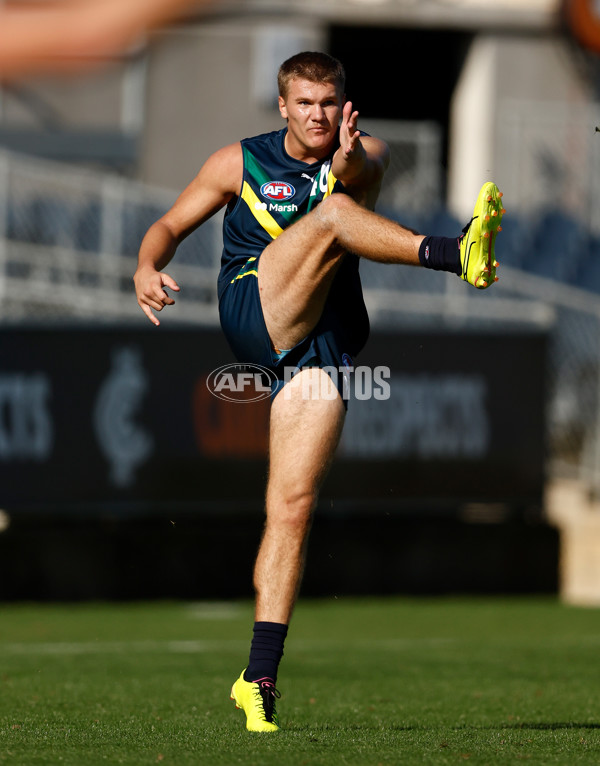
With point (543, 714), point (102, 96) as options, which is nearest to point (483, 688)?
point (543, 714)

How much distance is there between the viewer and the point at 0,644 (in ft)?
28.0

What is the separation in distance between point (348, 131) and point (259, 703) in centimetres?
185

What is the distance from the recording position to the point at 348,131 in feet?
14.6

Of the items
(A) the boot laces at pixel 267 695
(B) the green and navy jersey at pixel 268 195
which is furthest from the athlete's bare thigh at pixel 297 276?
(A) the boot laces at pixel 267 695

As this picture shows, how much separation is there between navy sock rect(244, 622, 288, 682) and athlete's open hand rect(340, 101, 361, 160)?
157 centimetres

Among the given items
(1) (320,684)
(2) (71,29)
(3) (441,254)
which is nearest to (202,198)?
(3) (441,254)

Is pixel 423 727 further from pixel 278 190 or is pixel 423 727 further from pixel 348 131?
pixel 348 131

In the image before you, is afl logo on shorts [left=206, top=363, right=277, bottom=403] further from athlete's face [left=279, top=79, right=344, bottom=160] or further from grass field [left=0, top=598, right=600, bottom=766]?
athlete's face [left=279, top=79, right=344, bottom=160]

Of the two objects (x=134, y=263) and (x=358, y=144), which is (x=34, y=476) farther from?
(x=358, y=144)

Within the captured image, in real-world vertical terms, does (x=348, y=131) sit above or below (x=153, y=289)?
above

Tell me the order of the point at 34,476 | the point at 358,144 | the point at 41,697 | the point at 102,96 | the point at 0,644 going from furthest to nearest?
the point at 102,96 → the point at 34,476 → the point at 0,644 → the point at 41,697 → the point at 358,144

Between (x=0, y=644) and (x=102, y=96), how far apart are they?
12069 mm

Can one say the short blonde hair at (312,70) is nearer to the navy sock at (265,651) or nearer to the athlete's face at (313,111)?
the athlete's face at (313,111)

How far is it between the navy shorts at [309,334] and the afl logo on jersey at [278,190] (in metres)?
0.25
